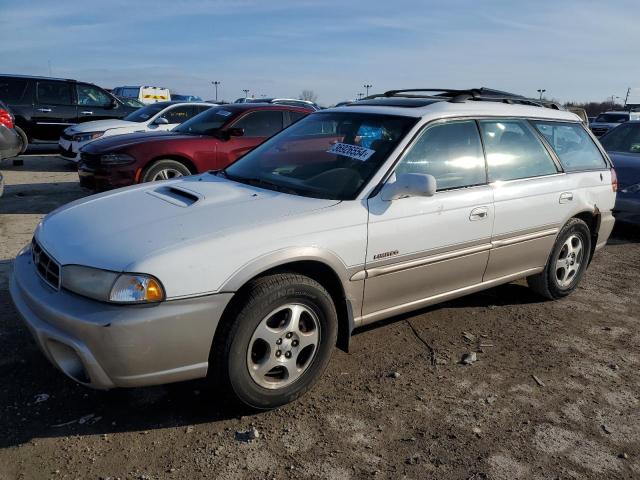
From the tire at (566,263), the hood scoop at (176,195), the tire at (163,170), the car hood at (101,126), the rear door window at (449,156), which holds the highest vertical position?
the rear door window at (449,156)

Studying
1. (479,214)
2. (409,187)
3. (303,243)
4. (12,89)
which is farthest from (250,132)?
(12,89)

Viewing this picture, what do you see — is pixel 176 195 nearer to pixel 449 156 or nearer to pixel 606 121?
pixel 449 156

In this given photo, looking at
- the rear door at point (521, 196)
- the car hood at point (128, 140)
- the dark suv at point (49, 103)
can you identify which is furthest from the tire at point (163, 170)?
the dark suv at point (49, 103)

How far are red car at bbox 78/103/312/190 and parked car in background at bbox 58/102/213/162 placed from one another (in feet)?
6.47

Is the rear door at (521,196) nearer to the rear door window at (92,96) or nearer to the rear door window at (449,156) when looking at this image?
the rear door window at (449,156)

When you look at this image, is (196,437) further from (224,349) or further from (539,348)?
(539,348)

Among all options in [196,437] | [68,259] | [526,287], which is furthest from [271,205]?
[526,287]

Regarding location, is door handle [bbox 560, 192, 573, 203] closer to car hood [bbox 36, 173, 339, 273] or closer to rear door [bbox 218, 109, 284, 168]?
car hood [bbox 36, 173, 339, 273]

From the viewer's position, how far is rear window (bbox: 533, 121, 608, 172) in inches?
179

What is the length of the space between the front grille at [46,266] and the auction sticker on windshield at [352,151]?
1.87 metres

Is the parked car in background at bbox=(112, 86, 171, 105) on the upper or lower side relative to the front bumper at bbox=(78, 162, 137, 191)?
upper

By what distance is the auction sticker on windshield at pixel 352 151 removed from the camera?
11.6 feet

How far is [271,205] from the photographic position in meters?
3.10

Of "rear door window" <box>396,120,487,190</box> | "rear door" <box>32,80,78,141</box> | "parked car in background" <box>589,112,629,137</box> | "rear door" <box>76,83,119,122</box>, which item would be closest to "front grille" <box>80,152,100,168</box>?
"rear door window" <box>396,120,487,190</box>
